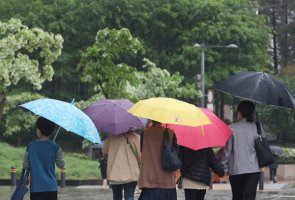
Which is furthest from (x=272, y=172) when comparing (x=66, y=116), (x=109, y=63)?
(x=66, y=116)

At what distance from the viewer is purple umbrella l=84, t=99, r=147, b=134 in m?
9.55

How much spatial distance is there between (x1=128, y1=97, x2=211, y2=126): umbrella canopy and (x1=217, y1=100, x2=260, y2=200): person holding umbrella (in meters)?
0.93

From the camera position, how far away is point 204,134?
845 cm

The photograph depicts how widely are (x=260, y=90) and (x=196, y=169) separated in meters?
1.35

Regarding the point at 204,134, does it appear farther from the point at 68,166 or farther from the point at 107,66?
the point at 68,166

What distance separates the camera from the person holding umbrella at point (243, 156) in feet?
28.8

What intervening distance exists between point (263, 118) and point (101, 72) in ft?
75.0

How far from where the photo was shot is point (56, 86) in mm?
50656

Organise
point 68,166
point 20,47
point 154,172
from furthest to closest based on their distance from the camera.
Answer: point 68,166 < point 20,47 < point 154,172

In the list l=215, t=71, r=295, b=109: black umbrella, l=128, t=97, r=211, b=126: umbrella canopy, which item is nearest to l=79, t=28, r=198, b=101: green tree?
l=215, t=71, r=295, b=109: black umbrella

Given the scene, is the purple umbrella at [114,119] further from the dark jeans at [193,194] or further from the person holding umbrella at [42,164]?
the person holding umbrella at [42,164]

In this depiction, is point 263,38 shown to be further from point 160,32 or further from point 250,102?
point 250,102

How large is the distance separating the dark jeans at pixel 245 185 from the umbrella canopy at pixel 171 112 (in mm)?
1185

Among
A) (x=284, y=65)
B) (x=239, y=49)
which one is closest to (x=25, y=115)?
(x=239, y=49)
